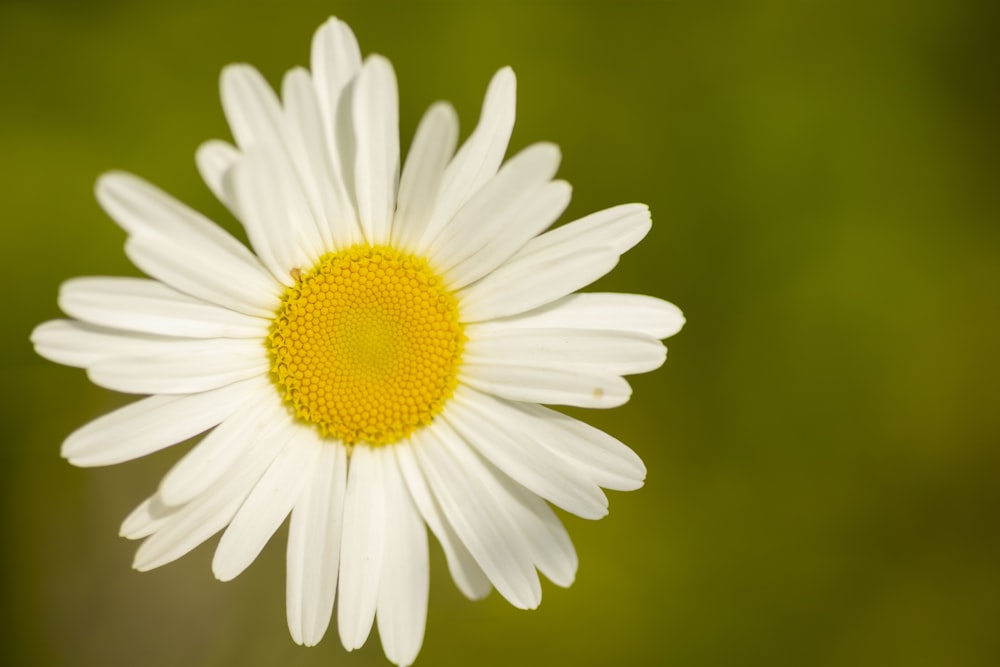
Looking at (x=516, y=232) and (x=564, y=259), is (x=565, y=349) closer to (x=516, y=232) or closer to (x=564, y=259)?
(x=564, y=259)

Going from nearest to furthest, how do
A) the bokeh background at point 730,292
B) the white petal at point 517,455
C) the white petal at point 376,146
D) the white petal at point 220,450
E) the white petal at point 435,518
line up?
the white petal at point 376,146, the white petal at point 220,450, the white petal at point 517,455, the white petal at point 435,518, the bokeh background at point 730,292

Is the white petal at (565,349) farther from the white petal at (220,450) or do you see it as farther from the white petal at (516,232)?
the white petal at (220,450)

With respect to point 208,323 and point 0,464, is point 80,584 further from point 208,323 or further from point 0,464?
point 208,323

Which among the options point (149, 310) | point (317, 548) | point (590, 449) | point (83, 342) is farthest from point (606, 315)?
point (83, 342)

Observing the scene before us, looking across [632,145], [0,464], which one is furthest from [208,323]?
[632,145]

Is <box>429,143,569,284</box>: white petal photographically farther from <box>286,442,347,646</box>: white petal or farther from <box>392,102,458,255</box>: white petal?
<box>286,442,347,646</box>: white petal

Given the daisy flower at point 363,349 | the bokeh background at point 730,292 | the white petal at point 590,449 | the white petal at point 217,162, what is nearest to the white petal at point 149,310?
the daisy flower at point 363,349

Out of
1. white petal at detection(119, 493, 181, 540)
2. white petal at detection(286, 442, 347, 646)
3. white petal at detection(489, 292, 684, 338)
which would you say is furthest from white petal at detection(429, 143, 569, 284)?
white petal at detection(119, 493, 181, 540)
